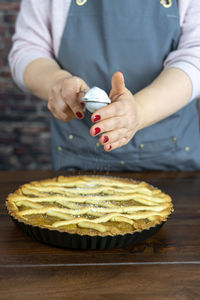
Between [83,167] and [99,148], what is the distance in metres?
0.09

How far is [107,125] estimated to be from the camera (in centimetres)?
82

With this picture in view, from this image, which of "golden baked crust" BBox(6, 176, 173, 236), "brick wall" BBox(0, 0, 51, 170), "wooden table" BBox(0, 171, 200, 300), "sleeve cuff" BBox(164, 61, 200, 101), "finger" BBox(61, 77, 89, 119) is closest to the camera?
"wooden table" BBox(0, 171, 200, 300)

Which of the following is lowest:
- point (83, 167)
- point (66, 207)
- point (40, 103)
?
point (40, 103)

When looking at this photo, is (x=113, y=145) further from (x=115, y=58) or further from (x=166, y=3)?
(x=166, y=3)

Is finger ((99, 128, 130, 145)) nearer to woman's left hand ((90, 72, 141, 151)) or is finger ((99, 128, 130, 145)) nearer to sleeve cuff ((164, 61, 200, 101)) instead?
woman's left hand ((90, 72, 141, 151))

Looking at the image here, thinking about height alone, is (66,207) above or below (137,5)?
below

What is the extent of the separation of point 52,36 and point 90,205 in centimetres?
71

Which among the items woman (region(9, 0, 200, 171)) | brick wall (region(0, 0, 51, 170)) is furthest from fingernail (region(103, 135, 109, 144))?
brick wall (region(0, 0, 51, 170))

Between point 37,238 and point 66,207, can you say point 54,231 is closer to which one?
point 37,238

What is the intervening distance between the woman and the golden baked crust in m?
0.19

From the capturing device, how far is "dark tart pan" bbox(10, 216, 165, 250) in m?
0.70

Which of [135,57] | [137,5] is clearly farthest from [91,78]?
[137,5]

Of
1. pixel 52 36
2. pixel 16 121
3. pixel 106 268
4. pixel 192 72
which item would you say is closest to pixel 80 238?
pixel 106 268

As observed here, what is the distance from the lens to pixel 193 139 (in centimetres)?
139
